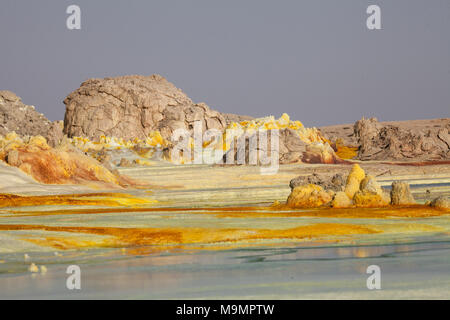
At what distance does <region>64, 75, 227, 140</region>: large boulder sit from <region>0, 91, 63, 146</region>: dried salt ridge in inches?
176

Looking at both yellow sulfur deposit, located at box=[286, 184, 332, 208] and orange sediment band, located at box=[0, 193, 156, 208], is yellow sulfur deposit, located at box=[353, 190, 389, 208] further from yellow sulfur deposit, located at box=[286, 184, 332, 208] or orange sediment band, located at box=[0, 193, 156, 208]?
orange sediment band, located at box=[0, 193, 156, 208]

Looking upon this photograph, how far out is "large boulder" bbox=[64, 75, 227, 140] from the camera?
336 ft

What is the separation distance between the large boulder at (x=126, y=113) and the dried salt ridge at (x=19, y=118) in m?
4.47

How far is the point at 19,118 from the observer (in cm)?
10131

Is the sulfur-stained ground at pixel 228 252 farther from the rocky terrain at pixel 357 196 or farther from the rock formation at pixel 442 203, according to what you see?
the rocky terrain at pixel 357 196

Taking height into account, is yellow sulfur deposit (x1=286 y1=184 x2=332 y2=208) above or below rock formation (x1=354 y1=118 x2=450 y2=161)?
below

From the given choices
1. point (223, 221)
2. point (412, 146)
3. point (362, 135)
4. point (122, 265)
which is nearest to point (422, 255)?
point (122, 265)

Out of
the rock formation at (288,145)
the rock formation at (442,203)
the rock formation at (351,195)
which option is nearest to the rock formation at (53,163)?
the rock formation at (288,145)

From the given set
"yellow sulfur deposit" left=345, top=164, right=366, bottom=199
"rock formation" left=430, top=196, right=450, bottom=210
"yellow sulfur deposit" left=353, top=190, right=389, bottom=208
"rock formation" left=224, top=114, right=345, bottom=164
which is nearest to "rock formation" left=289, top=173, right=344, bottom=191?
"yellow sulfur deposit" left=345, top=164, right=366, bottom=199

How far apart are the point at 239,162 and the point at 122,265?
5445 centimetres

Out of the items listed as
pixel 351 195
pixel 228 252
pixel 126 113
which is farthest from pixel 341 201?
pixel 126 113

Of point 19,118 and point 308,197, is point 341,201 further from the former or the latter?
point 19,118

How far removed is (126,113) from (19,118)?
14.4 metres

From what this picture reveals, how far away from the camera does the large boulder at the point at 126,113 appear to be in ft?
336
